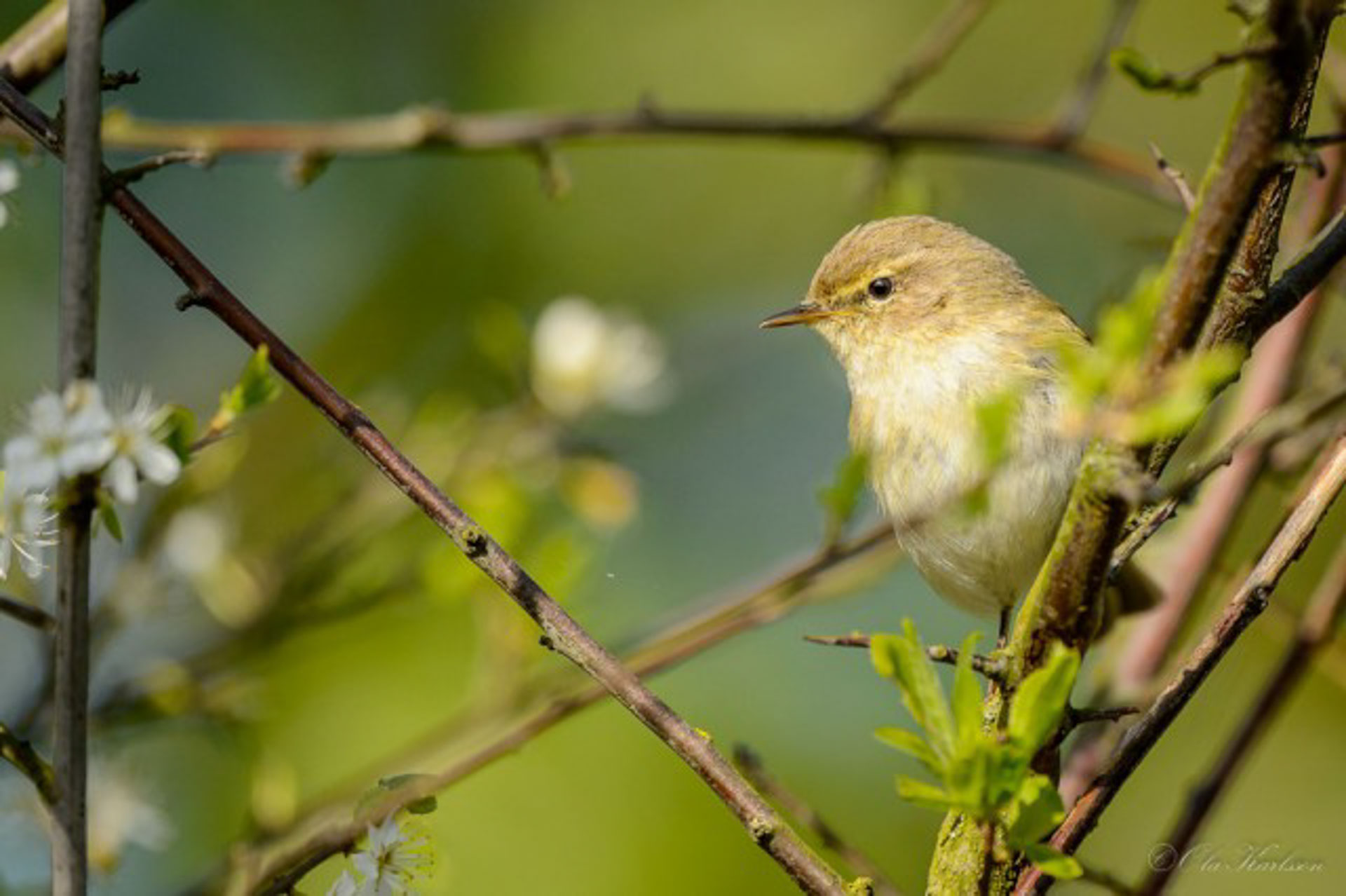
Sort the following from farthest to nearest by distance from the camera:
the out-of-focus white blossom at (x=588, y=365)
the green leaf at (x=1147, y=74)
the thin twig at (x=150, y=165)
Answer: the out-of-focus white blossom at (x=588, y=365) < the thin twig at (x=150, y=165) < the green leaf at (x=1147, y=74)

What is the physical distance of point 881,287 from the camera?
3.57 meters

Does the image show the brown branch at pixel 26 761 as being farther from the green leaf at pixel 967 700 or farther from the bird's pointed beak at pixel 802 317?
the bird's pointed beak at pixel 802 317

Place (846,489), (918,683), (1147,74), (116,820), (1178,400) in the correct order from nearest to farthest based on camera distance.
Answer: (1178,400), (1147,74), (918,683), (846,489), (116,820)

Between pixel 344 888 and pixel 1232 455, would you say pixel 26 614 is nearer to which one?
pixel 344 888

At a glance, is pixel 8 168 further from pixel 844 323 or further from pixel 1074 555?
pixel 844 323

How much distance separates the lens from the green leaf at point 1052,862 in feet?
5.23

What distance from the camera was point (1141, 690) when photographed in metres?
2.99

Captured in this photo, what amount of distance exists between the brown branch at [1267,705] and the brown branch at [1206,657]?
571mm

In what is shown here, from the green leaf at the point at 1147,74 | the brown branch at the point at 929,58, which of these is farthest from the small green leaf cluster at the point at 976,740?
the brown branch at the point at 929,58

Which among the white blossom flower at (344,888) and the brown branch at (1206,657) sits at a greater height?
the white blossom flower at (344,888)

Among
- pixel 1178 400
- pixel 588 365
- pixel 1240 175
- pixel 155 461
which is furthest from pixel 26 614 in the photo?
pixel 588 365

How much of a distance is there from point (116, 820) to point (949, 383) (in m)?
1.62

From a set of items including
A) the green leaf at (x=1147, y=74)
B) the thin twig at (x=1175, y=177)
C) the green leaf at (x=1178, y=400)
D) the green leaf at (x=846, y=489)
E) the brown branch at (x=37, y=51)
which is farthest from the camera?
the brown branch at (x=37, y=51)

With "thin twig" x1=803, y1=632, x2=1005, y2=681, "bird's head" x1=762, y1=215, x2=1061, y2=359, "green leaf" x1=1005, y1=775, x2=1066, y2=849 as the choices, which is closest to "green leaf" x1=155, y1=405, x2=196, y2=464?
"thin twig" x1=803, y1=632, x2=1005, y2=681
